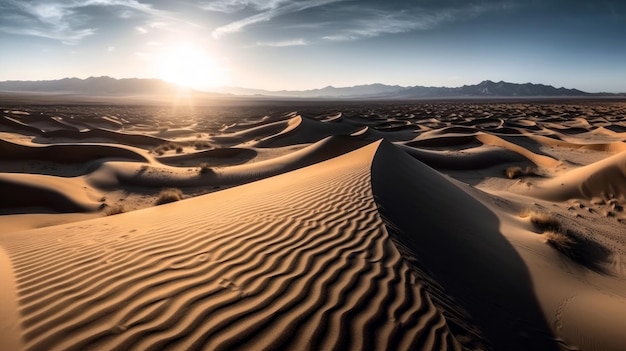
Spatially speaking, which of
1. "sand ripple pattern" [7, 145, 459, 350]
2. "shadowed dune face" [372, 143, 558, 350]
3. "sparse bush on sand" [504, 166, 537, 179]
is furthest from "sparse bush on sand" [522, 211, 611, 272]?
"sparse bush on sand" [504, 166, 537, 179]

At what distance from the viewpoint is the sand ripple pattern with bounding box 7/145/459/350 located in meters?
2.53

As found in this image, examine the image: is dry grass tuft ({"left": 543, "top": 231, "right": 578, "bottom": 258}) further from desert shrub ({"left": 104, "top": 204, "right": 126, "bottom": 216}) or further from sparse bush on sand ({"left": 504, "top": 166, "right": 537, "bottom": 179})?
desert shrub ({"left": 104, "top": 204, "right": 126, "bottom": 216})

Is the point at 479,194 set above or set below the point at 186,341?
below

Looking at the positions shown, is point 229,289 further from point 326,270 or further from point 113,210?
point 113,210

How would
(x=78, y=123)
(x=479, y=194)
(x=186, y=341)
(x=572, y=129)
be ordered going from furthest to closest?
(x=78, y=123) < (x=572, y=129) < (x=479, y=194) < (x=186, y=341)

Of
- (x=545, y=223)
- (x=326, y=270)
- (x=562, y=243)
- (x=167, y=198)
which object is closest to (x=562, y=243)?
(x=562, y=243)

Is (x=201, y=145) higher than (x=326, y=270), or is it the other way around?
(x=326, y=270)

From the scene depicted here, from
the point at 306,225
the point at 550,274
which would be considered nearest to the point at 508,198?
the point at 550,274

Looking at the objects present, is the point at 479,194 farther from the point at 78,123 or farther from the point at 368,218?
the point at 78,123

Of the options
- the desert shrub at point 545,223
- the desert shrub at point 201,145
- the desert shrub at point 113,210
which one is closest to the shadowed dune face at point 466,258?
the desert shrub at point 545,223

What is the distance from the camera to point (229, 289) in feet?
10.1

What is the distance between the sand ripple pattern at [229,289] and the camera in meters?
2.53

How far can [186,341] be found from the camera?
2.42 metres

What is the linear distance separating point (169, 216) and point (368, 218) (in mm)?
3461
